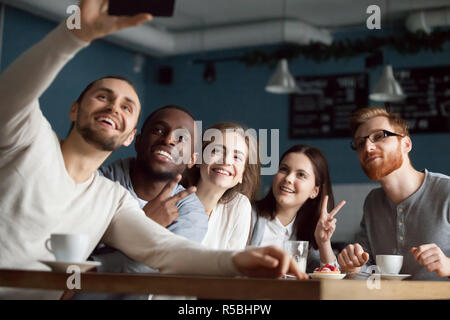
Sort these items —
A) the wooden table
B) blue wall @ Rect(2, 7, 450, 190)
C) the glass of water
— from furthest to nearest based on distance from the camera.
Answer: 1. blue wall @ Rect(2, 7, 450, 190)
2. the glass of water
3. the wooden table

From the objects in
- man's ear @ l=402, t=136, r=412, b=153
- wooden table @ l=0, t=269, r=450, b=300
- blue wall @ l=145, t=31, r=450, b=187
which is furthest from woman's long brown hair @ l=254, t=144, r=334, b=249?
blue wall @ l=145, t=31, r=450, b=187

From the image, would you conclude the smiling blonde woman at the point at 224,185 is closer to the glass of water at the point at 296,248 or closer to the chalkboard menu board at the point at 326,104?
the glass of water at the point at 296,248

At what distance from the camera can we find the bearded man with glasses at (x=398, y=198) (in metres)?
1.92

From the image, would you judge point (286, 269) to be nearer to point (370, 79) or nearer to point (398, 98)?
point (398, 98)

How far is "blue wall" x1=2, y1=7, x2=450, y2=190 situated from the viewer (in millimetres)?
4547

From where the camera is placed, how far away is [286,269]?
36.6 inches

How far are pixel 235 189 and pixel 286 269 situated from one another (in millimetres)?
1134

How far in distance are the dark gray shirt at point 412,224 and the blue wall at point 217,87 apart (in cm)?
248

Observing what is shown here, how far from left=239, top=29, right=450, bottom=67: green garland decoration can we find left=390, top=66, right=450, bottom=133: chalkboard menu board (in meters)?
0.23

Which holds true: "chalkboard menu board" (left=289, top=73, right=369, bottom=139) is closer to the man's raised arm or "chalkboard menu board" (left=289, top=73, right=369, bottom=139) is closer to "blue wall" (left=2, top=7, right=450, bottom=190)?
"blue wall" (left=2, top=7, right=450, bottom=190)

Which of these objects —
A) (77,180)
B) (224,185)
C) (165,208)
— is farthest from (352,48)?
(77,180)

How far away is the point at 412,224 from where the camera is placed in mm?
1963

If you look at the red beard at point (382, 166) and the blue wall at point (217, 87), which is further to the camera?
the blue wall at point (217, 87)

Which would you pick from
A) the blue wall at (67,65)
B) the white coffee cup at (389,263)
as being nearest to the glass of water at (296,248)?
the white coffee cup at (389,263)
